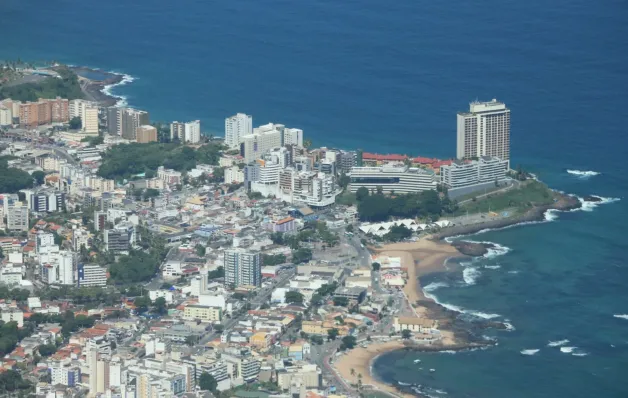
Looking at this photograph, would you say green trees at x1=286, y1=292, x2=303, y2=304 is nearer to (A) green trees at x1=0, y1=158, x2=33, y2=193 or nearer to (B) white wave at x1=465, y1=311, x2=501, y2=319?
(B) white wave at x1=465, y1=311, x2=501, y2=319

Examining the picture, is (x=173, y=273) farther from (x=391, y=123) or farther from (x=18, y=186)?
(x=391, y=123)

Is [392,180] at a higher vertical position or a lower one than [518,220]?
higher

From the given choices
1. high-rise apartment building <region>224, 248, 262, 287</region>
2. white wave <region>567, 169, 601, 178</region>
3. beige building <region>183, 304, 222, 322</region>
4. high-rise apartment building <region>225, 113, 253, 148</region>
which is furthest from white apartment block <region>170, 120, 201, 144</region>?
beige building <region>183, 304, 222, 322</region>

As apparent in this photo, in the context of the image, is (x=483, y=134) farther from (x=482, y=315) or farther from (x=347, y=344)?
(x=347, y=344)

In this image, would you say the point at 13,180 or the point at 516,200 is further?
the point at 13,180

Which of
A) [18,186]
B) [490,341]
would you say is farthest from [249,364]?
[18,186]

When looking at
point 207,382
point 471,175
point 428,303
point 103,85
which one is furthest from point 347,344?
point 103,85

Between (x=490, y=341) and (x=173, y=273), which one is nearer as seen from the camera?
(x=490, y=341)
